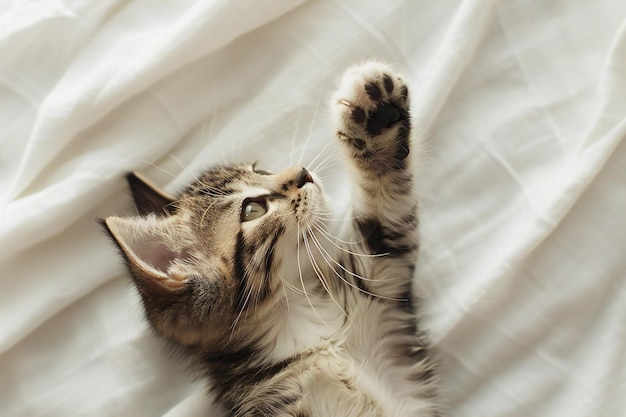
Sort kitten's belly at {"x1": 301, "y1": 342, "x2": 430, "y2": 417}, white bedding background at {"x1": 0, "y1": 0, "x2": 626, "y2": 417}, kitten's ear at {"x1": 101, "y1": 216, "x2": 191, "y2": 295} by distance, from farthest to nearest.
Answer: white bedding background at {"x1": 0, "y1": 0, "x2": 626, "y2": 417} → kitten's belly at {"x1": 301, "y1": 342, "x2": 430, "y2": 417} → kitten's ear at {"x1": 101, "y1": 216, "x2": 191, "y2": 295}

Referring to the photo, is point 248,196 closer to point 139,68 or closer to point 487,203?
point 139,68

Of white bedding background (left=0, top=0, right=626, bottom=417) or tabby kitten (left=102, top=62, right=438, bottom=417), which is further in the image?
white bedding background (left=0, top=0, right=626, bottom=417)

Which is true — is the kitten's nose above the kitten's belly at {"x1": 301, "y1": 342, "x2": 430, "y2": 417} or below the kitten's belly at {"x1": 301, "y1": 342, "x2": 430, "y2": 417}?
above

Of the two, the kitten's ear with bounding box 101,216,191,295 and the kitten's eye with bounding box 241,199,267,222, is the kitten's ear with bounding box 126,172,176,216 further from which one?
the kitten's eye with bounding box 241,199,267,222

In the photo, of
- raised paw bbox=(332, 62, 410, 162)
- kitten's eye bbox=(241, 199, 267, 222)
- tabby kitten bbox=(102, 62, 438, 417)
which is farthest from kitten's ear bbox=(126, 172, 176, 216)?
raised paw bbox=(332, 62, 410, 162)

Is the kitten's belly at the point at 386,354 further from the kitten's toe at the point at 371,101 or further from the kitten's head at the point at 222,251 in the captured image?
the kitten's toe at the point at 371,101

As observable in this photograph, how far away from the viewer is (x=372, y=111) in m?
0.91

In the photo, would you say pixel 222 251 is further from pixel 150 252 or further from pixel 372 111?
pixel 372 111

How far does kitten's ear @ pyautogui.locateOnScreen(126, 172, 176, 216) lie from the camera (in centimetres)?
107

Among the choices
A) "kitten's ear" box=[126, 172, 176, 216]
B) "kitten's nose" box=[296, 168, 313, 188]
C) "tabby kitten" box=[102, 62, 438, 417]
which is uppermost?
"kitten's ear" box=[126, 172, 176, 216]

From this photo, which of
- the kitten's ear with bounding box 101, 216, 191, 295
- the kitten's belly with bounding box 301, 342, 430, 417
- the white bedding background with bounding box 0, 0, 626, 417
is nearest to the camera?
the kitten's ear with bounding box 101, 216, 191, 295

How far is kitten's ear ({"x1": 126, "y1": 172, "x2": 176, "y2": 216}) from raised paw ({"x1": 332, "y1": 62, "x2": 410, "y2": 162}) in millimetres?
384

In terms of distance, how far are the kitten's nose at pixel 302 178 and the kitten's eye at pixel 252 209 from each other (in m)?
0.07

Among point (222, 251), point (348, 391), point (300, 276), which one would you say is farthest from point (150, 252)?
point (348, 391)
